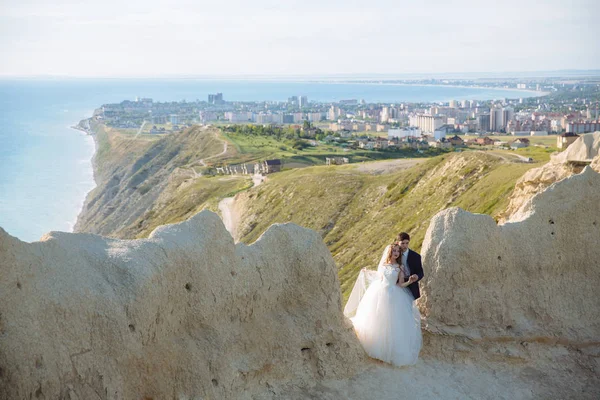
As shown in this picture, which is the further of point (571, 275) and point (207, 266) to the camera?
point (571, 275)

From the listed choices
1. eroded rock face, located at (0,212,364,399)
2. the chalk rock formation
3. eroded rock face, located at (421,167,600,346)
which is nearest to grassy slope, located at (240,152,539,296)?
the chalk rock formation

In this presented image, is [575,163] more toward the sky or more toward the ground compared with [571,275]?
more toward the sky

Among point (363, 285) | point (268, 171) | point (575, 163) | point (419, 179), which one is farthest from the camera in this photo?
point (268, 171)

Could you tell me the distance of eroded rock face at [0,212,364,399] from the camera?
898 cm

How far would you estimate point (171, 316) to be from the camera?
1062cm

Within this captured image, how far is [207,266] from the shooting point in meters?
11.3

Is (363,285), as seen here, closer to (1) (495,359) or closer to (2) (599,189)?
(1) (495,359)

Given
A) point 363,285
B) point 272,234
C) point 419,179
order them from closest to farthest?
point 272,234 < point 363,285 < point 419,179

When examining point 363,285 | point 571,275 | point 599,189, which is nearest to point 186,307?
point 363,285

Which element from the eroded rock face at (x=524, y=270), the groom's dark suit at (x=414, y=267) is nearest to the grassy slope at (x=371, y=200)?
the eroded rock face at (x=524, y=270)

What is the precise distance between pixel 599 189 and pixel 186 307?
9.09 metres

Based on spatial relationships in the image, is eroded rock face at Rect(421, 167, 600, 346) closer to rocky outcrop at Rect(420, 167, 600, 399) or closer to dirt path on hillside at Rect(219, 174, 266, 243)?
rocky outcrop at Rect(420, 167, 600, 399)

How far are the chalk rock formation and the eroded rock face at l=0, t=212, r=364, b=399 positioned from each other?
11.0 meters

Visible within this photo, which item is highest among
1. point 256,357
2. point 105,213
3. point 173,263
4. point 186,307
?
point 173,263
